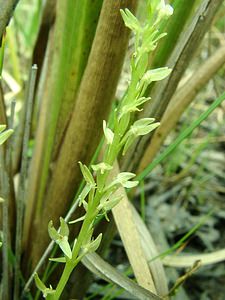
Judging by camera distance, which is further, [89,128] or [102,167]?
[89,128]

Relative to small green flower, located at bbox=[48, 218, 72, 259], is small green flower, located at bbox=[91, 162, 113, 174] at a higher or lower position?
higher

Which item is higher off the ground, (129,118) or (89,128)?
(129,118)

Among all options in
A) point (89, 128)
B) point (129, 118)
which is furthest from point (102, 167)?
point (89, 128)

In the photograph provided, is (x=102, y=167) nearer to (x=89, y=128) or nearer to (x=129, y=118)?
(x=129, y=118)

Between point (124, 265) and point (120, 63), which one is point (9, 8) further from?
point (124, 265)

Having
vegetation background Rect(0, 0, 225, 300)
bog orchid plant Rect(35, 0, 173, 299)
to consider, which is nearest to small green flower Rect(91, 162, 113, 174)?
bog orchid plant Rect(35, 0, 173, 299)

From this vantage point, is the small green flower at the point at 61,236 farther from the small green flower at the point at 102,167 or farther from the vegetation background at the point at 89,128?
the vegetation background at the point at 89,128

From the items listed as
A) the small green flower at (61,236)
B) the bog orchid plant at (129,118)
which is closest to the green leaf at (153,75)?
the bog orchid plant at (129,118)

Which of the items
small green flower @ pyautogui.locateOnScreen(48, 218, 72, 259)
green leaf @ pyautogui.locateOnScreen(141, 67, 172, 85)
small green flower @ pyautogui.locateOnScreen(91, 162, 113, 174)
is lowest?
small green flower @ pyautogui.locateOnScreen(48, 218, 72, 259)

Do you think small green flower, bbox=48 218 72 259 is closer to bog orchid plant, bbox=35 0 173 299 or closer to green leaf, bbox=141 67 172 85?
bog orchid plant, bbox=35 0 173 299

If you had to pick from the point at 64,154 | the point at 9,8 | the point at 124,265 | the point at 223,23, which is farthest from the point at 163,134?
the point at 223,23

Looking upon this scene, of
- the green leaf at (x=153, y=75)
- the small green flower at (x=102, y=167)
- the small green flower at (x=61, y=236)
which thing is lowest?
the small green flower at (x=61, y=236)

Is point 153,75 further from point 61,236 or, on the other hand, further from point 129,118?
point 61,236
